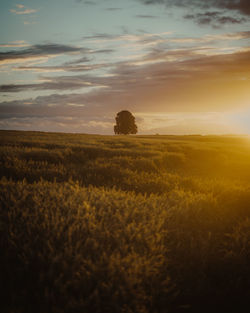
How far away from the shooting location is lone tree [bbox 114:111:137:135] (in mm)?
61497

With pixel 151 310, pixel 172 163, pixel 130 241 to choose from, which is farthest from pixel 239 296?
pixel 172 163

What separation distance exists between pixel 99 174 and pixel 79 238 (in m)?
5.24

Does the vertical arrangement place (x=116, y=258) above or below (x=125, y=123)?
below

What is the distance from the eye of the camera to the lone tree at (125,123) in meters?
61.5

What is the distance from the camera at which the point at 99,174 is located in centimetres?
810

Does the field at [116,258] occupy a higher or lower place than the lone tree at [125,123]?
lower

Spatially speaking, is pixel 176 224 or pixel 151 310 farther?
pixel 176 224

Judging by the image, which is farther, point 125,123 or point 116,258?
point 125,123

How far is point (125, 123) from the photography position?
202 feet

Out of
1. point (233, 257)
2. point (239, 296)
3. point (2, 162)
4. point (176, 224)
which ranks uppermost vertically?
point (2, 162)

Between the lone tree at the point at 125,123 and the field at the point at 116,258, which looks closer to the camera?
the field at the point at 116,258

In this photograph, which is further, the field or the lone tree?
the lone tree

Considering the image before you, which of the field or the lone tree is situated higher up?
the lone tree

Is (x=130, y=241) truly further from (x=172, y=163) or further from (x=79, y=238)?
(x=172, y=163)
